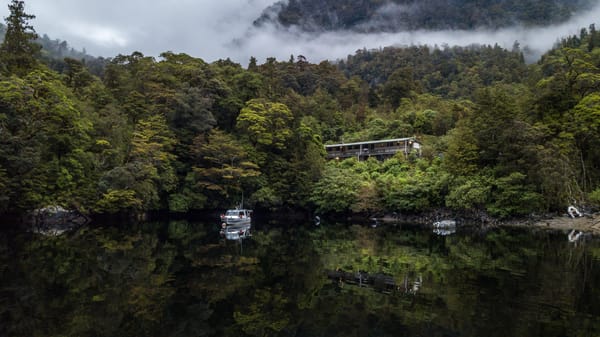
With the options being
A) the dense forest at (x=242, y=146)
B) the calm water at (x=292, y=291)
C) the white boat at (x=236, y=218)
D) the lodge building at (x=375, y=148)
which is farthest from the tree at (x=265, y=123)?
the calm water at (x=292, y=291)

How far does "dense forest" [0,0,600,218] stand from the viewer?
3353 centimetres

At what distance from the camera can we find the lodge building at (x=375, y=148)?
55.3m

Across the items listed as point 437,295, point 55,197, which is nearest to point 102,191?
point 55,197

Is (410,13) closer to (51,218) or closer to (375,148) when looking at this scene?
(375,148)

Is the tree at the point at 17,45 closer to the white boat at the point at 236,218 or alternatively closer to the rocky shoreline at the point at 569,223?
the white boat at the point at 236,218

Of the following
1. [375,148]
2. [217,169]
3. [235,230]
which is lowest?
[235,230]

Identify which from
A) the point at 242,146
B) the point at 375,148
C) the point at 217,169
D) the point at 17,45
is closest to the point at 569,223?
the point at 375,148

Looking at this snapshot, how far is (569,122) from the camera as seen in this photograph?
3822cm

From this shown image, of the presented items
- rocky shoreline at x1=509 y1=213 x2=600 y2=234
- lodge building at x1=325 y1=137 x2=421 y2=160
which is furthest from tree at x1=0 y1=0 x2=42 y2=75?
rocky shoreline at x1=509 y1=213 x2=600 y2=234

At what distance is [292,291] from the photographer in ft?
38.6

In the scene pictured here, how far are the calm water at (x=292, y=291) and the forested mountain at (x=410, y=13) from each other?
12572cm

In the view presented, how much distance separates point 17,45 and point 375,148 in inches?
1663

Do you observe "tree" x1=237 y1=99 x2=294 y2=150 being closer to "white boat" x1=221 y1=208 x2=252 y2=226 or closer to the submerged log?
"white boat" x1=221 y1=208 x2=252 y2=226

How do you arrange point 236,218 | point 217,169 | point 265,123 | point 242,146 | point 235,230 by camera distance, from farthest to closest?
point 265,123
point 242,146
point 217,169
point 236,218
point 235,230
